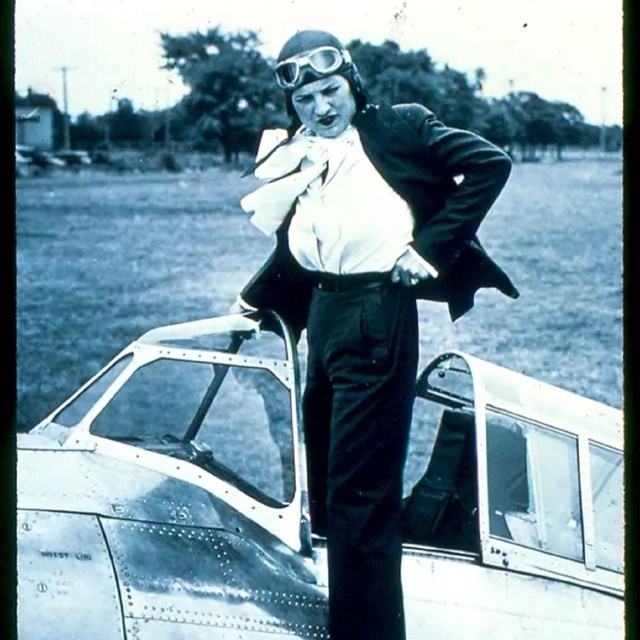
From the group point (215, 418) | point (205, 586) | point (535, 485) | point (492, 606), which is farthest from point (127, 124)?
point (492, 606)

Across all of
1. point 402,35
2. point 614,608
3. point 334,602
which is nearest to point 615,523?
point 614,608

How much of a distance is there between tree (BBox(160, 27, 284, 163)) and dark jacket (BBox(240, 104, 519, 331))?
0.47 metres

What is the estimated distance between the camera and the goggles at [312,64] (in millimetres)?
2178

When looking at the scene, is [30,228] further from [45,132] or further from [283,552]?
[283,552]

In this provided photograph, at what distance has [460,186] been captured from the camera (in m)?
2.20

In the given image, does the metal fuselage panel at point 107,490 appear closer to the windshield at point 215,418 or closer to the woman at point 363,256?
the windshield at point 215,418

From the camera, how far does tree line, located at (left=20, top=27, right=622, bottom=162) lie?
2.57 metres

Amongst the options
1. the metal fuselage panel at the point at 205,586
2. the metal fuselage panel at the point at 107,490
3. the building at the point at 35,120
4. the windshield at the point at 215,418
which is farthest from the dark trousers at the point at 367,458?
the building at the point at 35,120

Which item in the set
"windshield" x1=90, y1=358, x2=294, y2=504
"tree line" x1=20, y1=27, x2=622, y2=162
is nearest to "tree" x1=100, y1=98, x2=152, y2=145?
"tree line" x1=20, y1=27, x2=622, y2=162

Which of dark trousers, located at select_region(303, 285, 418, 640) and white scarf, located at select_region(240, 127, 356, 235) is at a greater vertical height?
white scarf, located at select_region(240, 127, 356, 235)

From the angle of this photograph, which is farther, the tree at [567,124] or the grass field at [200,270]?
the grass field at [200,270]

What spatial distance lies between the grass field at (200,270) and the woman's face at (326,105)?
534 millimetres

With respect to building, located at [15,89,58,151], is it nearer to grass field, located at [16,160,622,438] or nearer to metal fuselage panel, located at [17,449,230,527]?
grass field, located at [16,160,622,438]

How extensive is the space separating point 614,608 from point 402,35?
1.54m
